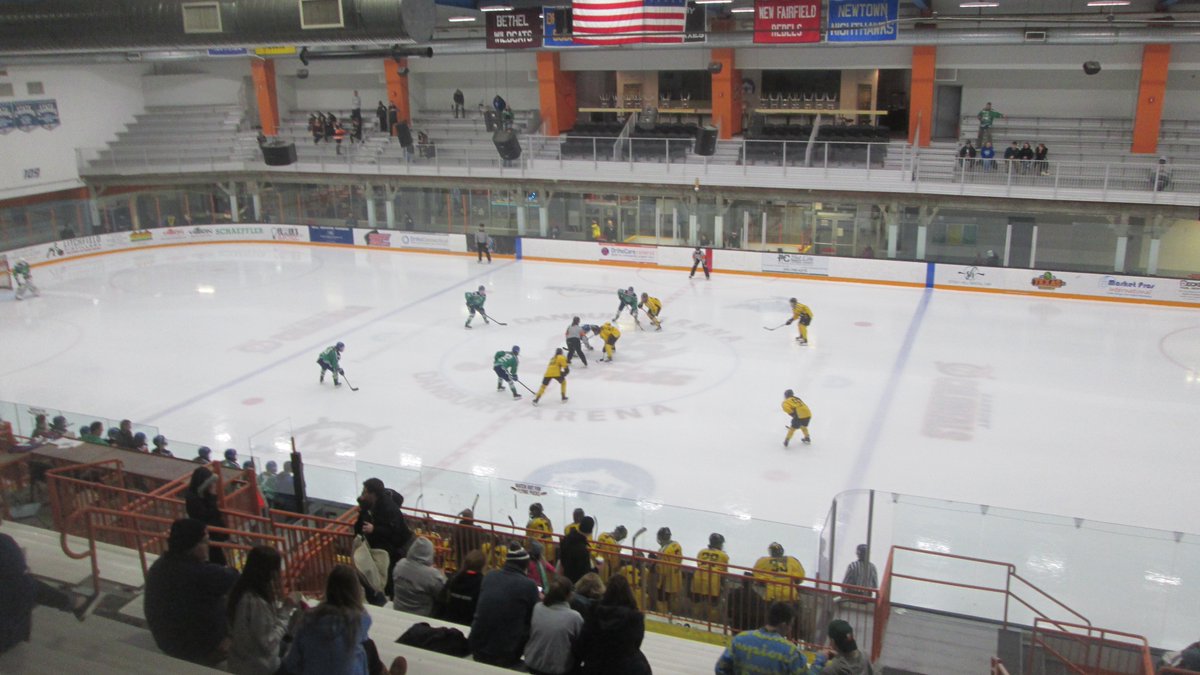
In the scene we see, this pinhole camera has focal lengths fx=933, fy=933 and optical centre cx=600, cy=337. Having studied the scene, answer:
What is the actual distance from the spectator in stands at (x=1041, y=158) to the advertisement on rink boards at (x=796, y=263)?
18.0 feet

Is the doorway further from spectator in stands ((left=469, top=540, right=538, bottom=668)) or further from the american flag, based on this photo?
spectator in stands ((left=469, top=540, right=538, bottom=668))

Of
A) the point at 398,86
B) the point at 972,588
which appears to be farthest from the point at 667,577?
the point at 398,86

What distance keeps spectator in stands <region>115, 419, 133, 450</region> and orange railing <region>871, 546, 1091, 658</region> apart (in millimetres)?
8647

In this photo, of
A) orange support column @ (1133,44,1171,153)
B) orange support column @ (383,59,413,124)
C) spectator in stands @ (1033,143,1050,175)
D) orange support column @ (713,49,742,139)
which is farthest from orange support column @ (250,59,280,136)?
orange support column @ (1133,44,1171,153)

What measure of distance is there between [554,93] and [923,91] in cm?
1167

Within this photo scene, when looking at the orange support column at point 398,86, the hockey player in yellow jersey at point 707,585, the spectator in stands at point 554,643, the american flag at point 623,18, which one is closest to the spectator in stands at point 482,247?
the orange support column at point 398,86

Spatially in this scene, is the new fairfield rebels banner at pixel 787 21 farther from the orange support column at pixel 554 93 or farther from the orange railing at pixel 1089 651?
the orange railing at pixel 1089 651

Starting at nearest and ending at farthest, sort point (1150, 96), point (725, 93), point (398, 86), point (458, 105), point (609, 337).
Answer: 1. point (609, 337)
2. point (1150, 96)
3. point (725, 93)
4. point (458, 105)
5. point (398, 86)

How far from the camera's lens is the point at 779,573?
288 inches

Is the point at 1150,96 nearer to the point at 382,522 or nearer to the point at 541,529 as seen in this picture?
the point at 541,529

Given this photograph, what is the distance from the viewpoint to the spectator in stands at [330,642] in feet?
11.7

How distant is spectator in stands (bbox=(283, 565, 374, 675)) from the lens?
11.7 ft

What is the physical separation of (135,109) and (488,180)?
16.3 m

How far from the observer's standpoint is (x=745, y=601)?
24.2ft
